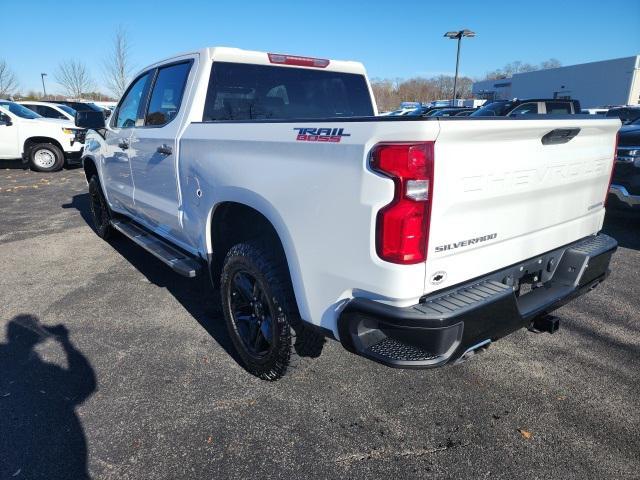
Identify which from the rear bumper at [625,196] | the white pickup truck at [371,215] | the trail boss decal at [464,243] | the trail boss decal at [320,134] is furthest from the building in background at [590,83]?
the trail boss decal at [320,134]

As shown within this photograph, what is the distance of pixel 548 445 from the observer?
91.7 inches

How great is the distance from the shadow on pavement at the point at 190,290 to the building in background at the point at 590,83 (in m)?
37.5

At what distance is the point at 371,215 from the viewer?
188 centimetres

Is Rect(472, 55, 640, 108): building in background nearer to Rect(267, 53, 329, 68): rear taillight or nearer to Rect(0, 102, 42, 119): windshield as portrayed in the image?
Rect(0, 102, 42, 119): windshield

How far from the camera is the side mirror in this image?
484 cm

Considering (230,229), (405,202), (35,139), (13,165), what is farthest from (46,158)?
(405,202)

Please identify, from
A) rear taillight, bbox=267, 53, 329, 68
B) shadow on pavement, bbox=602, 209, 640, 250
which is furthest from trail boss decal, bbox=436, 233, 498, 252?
shadow on pavement, bbox=602, 209, 640, 250

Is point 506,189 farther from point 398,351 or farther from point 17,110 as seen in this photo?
point 17,110

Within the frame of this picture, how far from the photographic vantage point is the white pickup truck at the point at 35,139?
12297 millimetres

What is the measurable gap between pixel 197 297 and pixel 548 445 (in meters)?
3.08

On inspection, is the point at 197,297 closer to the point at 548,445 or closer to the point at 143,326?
the point at 143,326

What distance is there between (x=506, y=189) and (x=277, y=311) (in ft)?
4.41

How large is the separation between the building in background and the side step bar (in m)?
38.0

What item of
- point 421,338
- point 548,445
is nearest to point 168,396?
point 421,338
